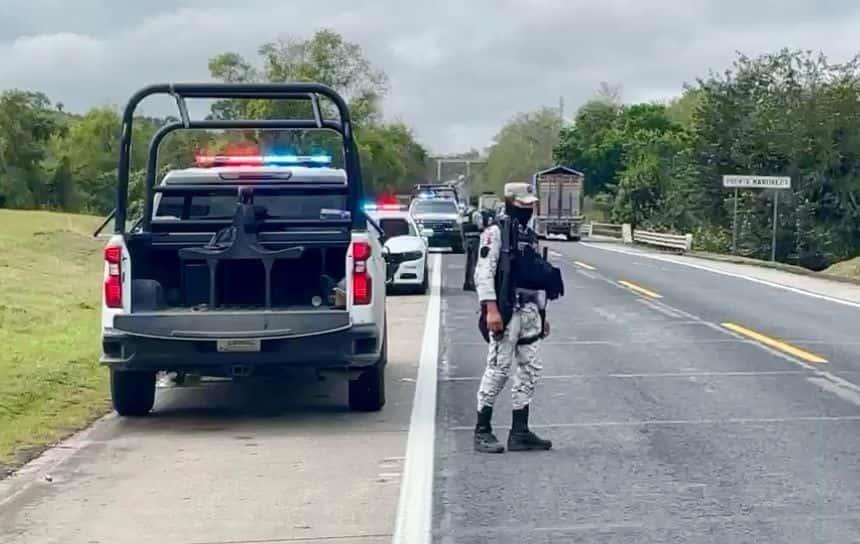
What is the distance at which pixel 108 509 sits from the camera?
7.96 meters

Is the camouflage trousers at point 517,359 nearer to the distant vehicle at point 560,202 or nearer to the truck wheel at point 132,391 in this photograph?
the truck wheel at point 132,391

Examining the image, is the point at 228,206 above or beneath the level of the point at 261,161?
beneath

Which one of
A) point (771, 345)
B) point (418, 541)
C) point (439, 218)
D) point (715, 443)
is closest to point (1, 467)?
point (418, 541)

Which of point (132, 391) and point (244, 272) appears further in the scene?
point (244, 272)

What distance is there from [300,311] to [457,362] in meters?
4.54

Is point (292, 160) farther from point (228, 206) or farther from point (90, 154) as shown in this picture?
point (90, 154)

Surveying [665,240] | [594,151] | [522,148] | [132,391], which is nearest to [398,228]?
[132,391]

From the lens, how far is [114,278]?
35.2 feet

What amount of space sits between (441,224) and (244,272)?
31.8m

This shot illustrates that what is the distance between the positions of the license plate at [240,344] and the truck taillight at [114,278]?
0.87m

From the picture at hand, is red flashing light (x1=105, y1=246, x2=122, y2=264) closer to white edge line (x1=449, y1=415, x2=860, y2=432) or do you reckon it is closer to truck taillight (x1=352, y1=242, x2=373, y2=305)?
truck taillight (x1=352, y1=242, x2=373, y2=305)

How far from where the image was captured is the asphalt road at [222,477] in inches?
293

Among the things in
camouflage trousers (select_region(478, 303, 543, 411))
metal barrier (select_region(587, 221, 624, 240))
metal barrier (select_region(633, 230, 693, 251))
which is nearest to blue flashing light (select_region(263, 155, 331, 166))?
camouflage trousers (select_region(478, 303, 543, 411))

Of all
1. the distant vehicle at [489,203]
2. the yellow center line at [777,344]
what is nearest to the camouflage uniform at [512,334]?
the distant vehicle at [489,203]
